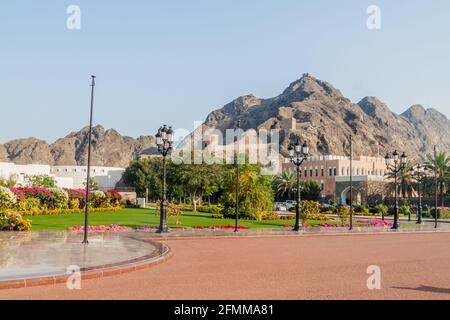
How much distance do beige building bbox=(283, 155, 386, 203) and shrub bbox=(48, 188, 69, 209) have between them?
2299 inches

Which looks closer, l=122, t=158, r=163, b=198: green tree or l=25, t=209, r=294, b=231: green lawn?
l=25, t=209, r=294, b=231: green lawn

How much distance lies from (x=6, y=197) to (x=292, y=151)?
685 inches

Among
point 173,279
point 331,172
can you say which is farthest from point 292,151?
point 331,172

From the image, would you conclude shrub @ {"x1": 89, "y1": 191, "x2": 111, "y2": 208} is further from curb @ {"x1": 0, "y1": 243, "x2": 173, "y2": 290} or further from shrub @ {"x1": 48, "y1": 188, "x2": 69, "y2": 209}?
curb @ {"x1": 0, "y1": 243, "x2": 173, "y2": 290}

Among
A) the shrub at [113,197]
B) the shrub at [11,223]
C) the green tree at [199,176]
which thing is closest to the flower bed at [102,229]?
the shrub at [11,223]

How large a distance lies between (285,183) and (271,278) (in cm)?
8289

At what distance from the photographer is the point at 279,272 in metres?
12.5

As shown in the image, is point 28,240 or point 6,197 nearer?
point 28,240

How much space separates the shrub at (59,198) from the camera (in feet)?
134

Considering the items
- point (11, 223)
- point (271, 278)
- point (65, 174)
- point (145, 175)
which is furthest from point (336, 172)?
point (271, 278)

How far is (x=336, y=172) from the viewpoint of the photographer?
101m

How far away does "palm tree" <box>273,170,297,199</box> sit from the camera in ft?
305

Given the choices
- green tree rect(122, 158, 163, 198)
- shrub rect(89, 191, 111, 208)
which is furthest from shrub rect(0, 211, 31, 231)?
green tree rect(122, 158, 163, 198)

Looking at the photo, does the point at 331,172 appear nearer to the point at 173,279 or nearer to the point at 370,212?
the point at 370,212
